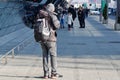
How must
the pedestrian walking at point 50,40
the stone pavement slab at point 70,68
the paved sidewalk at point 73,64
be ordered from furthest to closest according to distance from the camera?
the paved sidewalk at point 73,64 < the stone pavement slab at point 70,68 < the pedestrian walking at point 50,40

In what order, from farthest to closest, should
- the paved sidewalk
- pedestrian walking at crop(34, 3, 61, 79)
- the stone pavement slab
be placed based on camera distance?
the paved sidewalk, the stone pavement slab, pedestrian walking at crop(34, 3, 61, 79)

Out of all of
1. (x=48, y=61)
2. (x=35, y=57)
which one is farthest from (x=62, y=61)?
(x=48, y=61)

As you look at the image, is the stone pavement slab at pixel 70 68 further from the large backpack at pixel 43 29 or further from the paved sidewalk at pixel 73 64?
the large backpack at pixel 43 29

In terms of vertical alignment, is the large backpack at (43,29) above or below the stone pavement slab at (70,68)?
above

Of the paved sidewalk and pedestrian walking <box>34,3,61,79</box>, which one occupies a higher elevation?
pedestrian walking <box>34,3,61,79</box>

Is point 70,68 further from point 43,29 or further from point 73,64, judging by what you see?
point 43,29

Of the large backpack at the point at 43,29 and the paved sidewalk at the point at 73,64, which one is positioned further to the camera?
the paved sidewalk at the point at 73,64

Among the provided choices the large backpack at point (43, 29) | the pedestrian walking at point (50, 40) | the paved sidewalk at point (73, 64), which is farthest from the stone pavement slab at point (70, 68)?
the large backpack at point (43, 29)

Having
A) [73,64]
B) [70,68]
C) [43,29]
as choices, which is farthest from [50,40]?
[73,64]

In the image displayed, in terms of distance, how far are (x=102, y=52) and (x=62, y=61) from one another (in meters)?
3.20

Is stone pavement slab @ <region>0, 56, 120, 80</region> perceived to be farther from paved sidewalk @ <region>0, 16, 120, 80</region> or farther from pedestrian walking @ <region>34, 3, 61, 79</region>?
pedestrian walking @ <region>34, 3, 61, 79</region>

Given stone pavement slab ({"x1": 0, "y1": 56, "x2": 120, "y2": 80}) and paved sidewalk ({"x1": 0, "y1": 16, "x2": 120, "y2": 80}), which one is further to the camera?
paved sidewalk ({"x1": 0, "y1": 16, "x2": 120, "y2": 80})

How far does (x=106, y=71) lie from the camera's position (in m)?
12.7

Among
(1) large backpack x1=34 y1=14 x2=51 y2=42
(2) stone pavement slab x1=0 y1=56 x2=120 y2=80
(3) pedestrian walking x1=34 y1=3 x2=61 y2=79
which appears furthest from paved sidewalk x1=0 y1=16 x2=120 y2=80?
(1) large backpack x1=34 y1=14 x2=51 y2=42
